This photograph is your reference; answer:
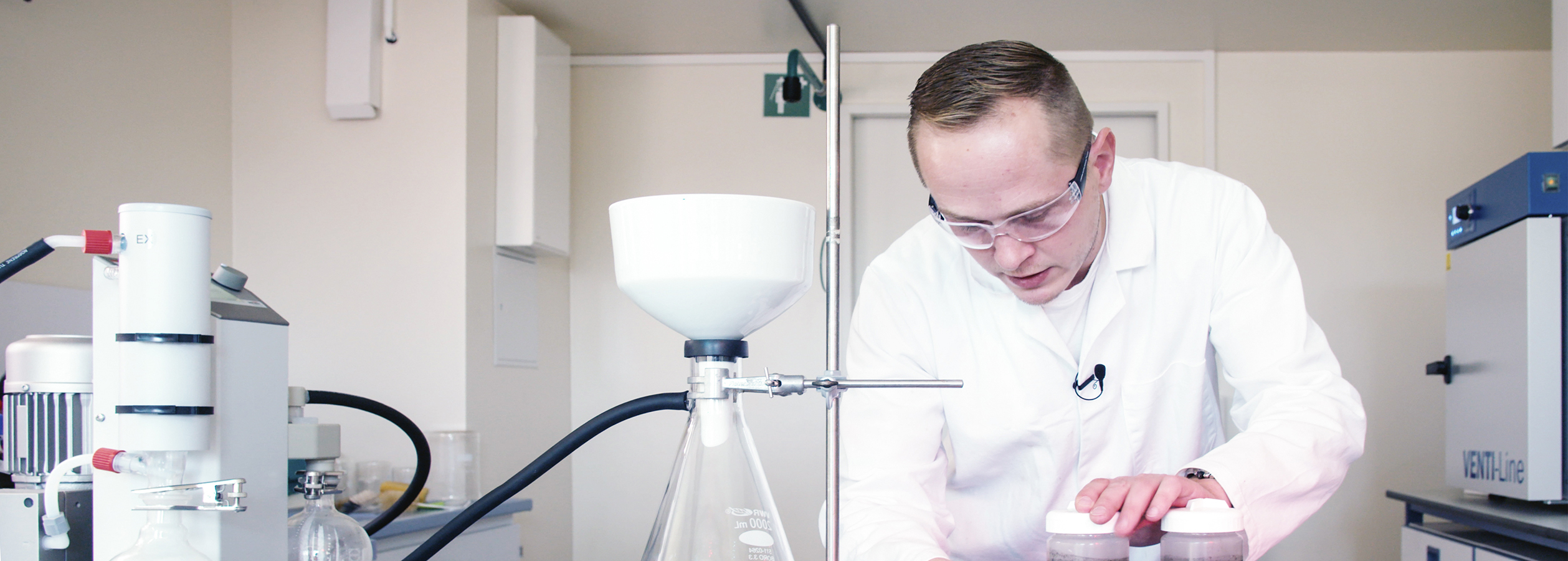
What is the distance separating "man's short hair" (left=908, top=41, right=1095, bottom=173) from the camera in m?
1.06

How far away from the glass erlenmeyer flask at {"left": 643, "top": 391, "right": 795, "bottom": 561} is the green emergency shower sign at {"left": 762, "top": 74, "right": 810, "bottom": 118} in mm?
2841

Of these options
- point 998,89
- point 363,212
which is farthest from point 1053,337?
point 363,212

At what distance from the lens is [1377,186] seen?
3.41 m

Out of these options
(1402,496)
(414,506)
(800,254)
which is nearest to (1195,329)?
(800,254)

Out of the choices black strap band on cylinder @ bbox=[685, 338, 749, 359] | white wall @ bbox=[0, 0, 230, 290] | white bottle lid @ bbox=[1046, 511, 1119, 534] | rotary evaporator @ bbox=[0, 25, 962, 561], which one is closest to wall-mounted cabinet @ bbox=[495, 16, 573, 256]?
white wall @ bbox=[0, 0, 230, 290]

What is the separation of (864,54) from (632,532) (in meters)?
1.89

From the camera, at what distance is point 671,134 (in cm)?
356

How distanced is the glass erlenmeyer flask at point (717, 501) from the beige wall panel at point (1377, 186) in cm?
311

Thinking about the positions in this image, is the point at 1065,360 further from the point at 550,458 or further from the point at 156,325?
the point at 156,325

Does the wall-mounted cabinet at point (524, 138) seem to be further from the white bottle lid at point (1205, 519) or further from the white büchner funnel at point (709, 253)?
the white bottle lid at point (1205, 519)

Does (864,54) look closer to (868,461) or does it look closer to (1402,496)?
(1402,496)

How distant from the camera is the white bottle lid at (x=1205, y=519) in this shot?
2.27 feet

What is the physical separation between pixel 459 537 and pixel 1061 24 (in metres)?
2.36

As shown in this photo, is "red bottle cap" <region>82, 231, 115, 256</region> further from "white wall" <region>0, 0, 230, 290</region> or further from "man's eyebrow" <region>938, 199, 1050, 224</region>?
"white wall" <region>0, 0, 230, 290</region>
